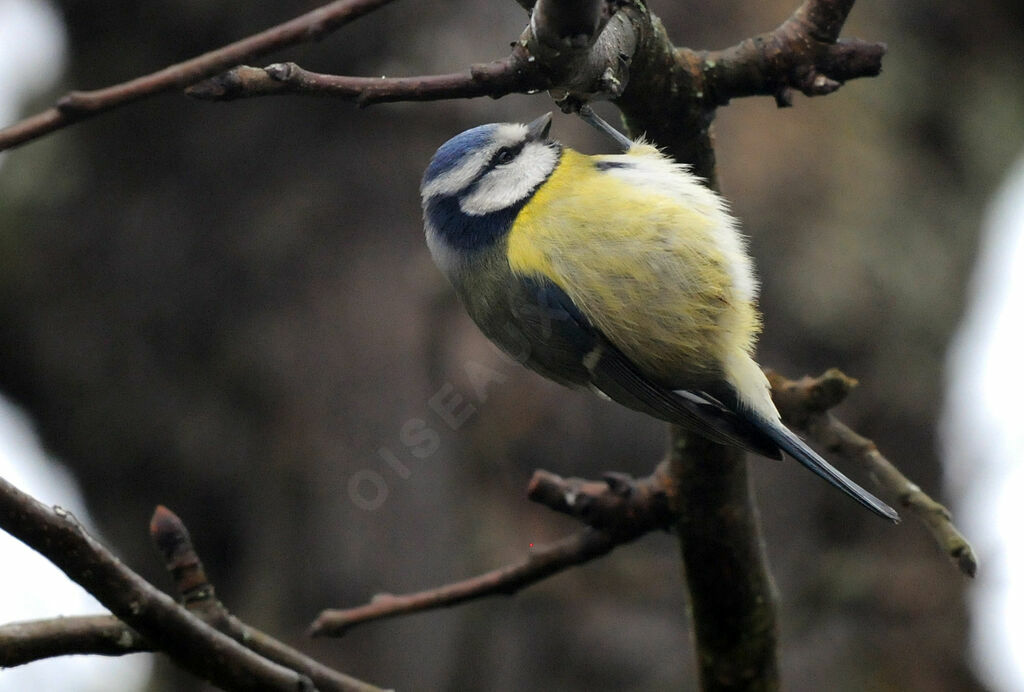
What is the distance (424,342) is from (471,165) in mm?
1123

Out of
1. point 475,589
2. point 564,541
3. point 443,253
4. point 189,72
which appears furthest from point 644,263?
point 189,72

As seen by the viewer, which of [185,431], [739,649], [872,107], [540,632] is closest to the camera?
[739,649]

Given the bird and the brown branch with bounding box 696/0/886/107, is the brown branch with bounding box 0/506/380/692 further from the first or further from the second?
the brown branch with bounding box 696/0/886/107

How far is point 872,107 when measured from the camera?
3.23 metres

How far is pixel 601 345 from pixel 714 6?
170cm

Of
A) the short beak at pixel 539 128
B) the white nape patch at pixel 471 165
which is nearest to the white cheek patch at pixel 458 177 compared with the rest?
the white nape patch at pixel 471 165

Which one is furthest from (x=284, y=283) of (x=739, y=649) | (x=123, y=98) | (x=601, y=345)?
(x=123, y=98)

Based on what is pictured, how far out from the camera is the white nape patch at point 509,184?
6.13ft

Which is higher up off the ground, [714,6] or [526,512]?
[714,6]

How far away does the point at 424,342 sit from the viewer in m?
2.89

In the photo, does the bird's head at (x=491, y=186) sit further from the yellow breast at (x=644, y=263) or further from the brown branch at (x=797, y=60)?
the brown branch at (x=797, y=60)

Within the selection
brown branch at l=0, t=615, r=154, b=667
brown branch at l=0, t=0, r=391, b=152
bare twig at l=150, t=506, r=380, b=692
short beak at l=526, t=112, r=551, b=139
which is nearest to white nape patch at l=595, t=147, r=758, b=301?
short beak at l=526, t=112, r=551, b=139

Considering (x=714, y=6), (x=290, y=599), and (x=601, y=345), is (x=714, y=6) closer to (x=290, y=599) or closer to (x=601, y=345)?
(x=601, y=345)

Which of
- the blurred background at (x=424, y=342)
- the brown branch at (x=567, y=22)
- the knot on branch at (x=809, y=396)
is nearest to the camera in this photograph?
the brown branch at (x=567, y=22)
